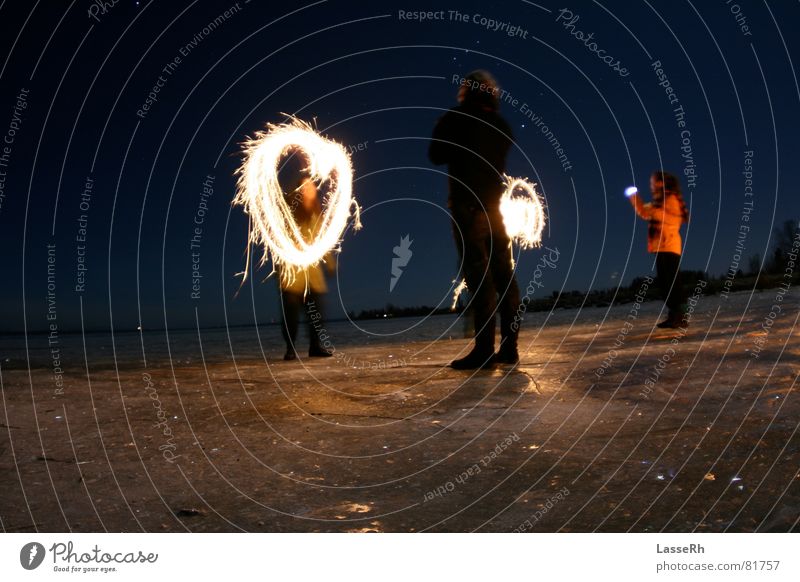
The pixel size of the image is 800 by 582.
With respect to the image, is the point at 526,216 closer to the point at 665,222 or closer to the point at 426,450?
the point at 665,222

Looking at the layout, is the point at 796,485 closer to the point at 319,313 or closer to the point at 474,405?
the point at 474,405

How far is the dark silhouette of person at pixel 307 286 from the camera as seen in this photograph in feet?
25.9

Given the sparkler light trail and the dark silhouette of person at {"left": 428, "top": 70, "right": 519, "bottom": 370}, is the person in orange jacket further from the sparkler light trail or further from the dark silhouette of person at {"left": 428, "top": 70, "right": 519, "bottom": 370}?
the dark silhouette of person at {"left": 428, "top": 70, "right": 519, "bottom": 370}

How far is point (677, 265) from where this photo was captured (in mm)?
8586

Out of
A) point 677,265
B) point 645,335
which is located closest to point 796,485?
point 645,335

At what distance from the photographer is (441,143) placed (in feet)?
18.8
